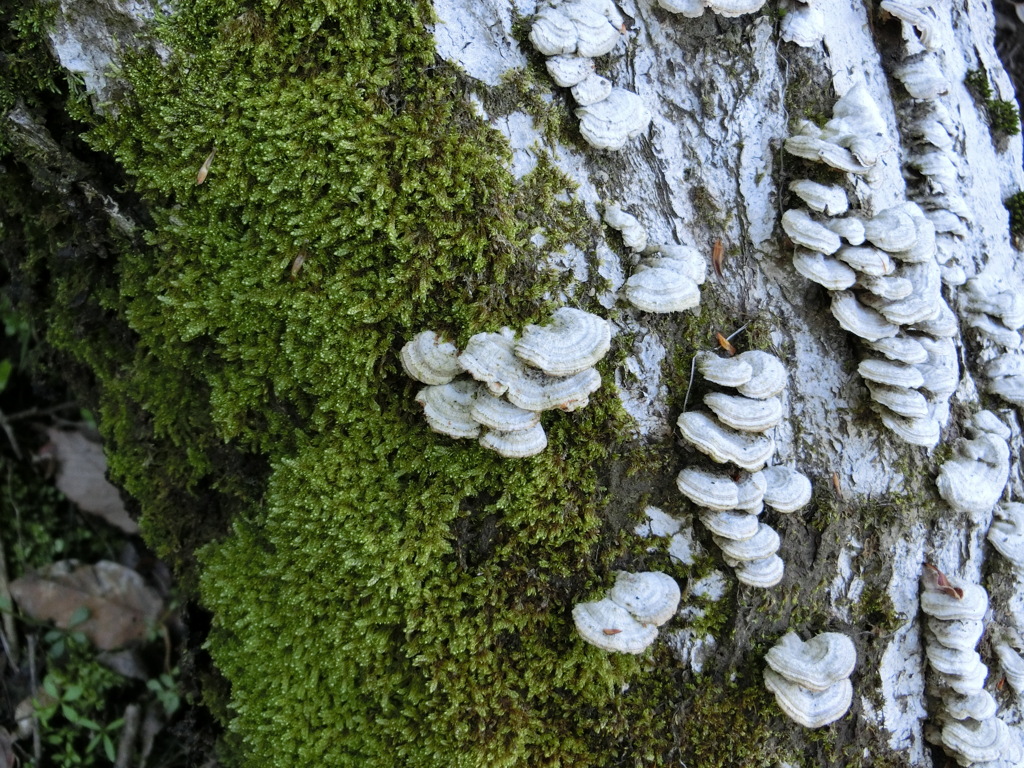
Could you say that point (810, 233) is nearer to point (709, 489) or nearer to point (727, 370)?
point (727, 370)

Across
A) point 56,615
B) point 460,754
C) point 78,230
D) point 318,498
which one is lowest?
point 56,615

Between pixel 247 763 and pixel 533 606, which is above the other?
pixel 533 606

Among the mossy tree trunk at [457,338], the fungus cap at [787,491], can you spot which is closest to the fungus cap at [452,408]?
the mossy tree trunk at [457,338]

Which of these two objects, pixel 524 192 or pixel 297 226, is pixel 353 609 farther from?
pixel 524 192

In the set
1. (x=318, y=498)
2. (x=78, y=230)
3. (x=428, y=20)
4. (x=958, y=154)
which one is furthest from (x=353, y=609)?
(x=958, y=154)

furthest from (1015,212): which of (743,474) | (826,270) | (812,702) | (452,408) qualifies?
(452,408)
